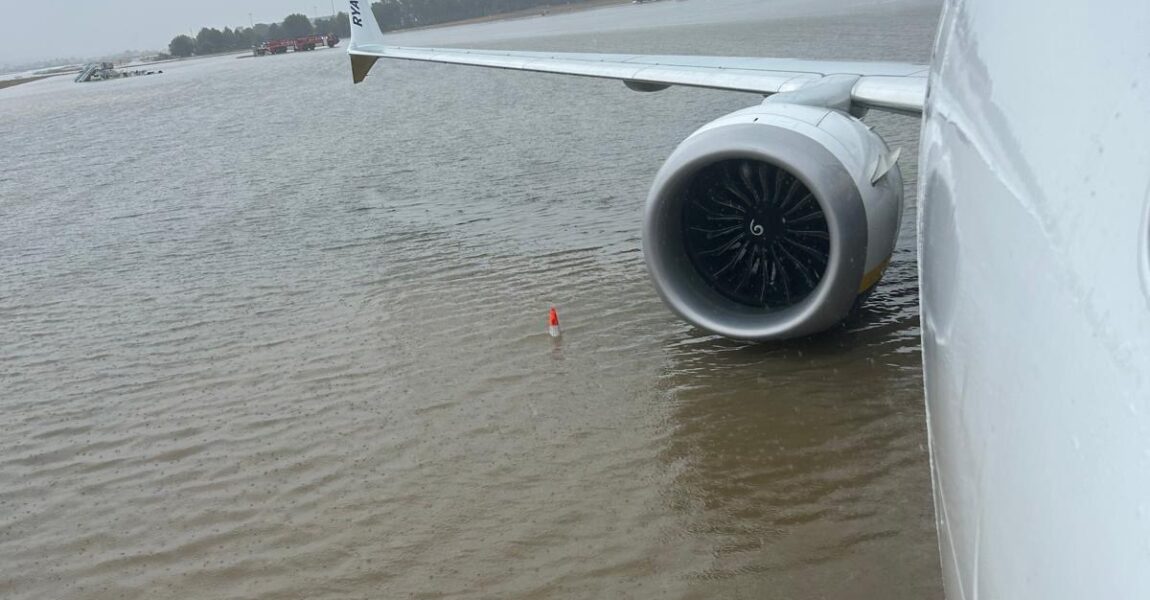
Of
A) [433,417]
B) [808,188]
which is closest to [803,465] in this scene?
[808,188]

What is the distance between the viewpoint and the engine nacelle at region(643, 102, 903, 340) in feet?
20.3

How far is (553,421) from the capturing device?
6.62m

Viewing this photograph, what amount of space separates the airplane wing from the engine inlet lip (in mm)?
802

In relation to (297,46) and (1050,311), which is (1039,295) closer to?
(1050,311)

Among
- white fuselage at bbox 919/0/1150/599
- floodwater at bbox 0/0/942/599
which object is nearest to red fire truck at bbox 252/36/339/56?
floodwater at bbox 0/0/942/599

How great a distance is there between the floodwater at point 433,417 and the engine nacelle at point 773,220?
486 mm

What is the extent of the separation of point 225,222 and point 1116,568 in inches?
538

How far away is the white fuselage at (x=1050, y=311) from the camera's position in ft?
4.61

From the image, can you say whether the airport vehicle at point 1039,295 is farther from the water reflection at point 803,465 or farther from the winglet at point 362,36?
the winglet at point 362,36

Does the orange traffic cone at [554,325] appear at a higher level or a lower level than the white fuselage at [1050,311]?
lower

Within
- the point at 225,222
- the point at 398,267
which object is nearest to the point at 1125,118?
the point at 398,267

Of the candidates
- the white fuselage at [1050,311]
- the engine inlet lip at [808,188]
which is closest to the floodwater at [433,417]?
the engine inlet lip at [808,188]

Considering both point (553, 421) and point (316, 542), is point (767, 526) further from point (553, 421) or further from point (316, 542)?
point (316, 542)

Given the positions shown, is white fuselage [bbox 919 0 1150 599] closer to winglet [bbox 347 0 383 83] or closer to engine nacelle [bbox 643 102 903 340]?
engine nacelle [bbox 643 102 903 340]
